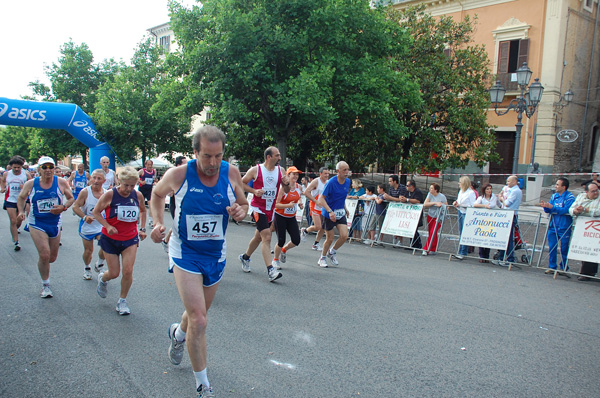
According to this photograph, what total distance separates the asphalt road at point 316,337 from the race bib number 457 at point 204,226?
1.15 m

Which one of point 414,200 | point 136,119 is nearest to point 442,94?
point 414,200

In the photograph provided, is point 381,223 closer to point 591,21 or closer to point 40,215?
point 40,215

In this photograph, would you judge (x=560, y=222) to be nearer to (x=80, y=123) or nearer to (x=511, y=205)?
(x=511, y=205)

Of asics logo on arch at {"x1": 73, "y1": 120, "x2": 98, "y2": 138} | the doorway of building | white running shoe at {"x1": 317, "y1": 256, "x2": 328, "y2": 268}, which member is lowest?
white running shoe at {"x1": 317, "y1": 256, "x2": 328, "y2": 268}

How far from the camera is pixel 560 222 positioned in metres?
8.58

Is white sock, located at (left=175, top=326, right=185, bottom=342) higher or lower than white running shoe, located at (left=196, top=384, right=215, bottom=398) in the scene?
higher

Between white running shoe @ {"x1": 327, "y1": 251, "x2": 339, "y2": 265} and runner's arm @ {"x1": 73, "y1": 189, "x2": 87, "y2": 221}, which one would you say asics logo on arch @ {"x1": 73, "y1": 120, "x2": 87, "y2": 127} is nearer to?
runner's arm @ {"x1": 73, "y1": 189, "x2": 87, "y2": 221}

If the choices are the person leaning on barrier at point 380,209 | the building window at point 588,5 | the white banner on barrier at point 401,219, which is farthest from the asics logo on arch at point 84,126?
the building window at point 588,5

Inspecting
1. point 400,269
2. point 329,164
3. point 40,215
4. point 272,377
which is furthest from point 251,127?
point 272,377

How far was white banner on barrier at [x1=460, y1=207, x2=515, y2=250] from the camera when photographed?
9266 millimetres

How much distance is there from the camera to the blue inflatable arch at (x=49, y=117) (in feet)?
47.3

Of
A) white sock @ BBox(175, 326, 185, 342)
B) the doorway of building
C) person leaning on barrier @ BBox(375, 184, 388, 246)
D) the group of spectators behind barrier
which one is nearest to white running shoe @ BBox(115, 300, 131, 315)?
white sock @ BBox(175, 326, 185, 342)

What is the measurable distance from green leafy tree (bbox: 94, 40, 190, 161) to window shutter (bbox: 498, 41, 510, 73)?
61.9 feet

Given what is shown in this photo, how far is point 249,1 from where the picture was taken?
1666 cm
